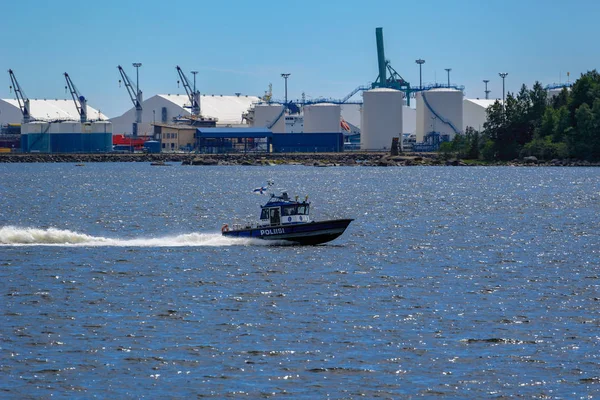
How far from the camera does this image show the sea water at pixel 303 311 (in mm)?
31156

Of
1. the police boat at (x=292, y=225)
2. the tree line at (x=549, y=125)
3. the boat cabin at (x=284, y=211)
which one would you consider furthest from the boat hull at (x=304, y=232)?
the tree line at (x=549, y=125)

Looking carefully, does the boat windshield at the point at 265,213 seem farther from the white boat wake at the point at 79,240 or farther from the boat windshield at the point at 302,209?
the white boat wake at the point at 79,240

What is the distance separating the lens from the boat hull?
59719mm

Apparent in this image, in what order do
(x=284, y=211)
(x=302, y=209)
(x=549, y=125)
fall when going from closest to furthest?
(x=284, y=211), (x=302, y=209), (x=549, y=125)

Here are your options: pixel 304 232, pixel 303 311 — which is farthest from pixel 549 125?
pixel 303 311

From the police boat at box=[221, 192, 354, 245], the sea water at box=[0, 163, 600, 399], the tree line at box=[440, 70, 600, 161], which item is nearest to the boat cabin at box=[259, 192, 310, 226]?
the police boat at box=[221, 192, 354, 245]

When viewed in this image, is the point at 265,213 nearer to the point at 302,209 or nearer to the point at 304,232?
the point at 302,209

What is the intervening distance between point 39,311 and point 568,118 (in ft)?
492

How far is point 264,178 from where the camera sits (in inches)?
6471

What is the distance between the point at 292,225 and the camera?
5956cm

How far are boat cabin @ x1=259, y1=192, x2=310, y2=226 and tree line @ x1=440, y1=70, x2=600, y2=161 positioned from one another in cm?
11983

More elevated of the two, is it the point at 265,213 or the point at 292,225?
the point at 265,213

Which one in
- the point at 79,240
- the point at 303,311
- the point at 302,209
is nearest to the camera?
the point at 303,311

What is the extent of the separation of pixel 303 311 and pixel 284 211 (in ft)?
60.5
